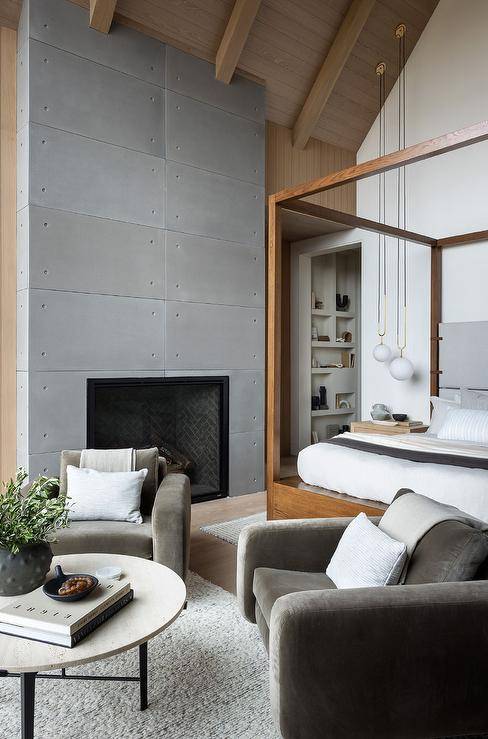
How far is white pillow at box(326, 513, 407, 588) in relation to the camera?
184cm

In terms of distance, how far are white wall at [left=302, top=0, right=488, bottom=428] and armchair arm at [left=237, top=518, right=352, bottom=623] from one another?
360 cm

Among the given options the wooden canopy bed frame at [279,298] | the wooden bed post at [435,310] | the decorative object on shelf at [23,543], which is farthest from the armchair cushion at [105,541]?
the wooden bed post at [435,310]

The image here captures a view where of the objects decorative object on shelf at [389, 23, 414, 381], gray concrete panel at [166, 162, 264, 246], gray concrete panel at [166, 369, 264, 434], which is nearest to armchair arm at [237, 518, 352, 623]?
gray concrete panel at [166, 369, 264, 434]

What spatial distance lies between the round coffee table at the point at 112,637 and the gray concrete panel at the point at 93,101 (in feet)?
10.4

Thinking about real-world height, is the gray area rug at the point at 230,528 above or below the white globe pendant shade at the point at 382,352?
below

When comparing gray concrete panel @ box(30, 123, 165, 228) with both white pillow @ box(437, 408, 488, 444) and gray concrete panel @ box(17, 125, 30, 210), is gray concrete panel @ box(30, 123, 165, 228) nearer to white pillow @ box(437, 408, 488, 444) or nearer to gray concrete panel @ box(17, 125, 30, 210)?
gray concrete panel @ box(17, 125, 30, 210)

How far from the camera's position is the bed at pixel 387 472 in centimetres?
283

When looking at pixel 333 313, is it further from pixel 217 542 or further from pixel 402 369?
pixel 217 542

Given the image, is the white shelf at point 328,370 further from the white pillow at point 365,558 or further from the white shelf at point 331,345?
the white pillow at point 365,558

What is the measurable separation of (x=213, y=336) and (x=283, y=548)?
2.85 m

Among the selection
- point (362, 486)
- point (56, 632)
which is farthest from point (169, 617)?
point (362, 486)

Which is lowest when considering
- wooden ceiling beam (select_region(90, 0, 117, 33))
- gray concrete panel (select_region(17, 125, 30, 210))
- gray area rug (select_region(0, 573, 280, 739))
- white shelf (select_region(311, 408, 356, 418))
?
gray area rug (select_region(0, 573, 280, 739))

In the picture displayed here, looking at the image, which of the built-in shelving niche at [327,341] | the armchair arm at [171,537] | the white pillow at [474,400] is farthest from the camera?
the built-in shelving niche at [327,341]

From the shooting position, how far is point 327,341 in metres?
7.30
